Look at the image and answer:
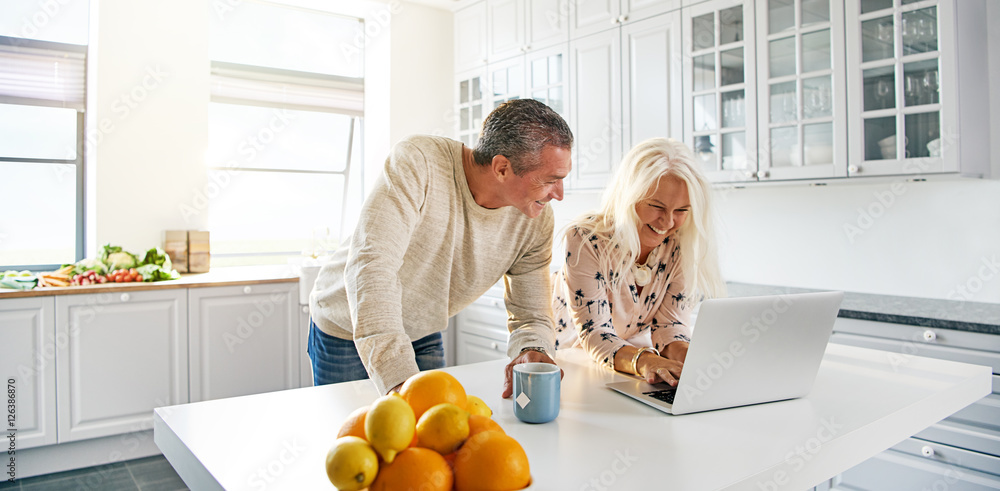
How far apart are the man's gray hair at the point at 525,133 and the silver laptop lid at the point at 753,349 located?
475 millimetres

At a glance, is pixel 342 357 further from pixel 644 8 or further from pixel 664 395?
pixel 644 8

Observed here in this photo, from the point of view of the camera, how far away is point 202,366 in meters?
3.28

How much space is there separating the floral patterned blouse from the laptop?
0.35m

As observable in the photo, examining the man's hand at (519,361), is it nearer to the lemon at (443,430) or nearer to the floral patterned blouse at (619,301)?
the floral patterned blouse at (619,301)

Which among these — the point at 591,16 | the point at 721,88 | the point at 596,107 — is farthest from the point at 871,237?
the point at 591,16

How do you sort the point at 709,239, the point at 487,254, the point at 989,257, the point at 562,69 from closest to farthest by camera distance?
1. the point at 487,254
2. the point at 709,239
3. the point at 989,257
4. the point at 562,69

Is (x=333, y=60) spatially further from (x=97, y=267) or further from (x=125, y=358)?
(x=125, y=358)

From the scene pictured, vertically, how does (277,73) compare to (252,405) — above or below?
above

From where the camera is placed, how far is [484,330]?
385 centimetres

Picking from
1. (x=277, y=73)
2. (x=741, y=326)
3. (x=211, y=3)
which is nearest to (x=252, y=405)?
(x=741, y=326)

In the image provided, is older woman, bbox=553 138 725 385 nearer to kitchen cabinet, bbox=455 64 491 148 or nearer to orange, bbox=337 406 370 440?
orange, bbox=337 406 370 440

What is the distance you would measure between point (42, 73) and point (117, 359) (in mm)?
1722

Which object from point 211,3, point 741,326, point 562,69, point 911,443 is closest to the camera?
point 741,326

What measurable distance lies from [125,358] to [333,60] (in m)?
2.60
